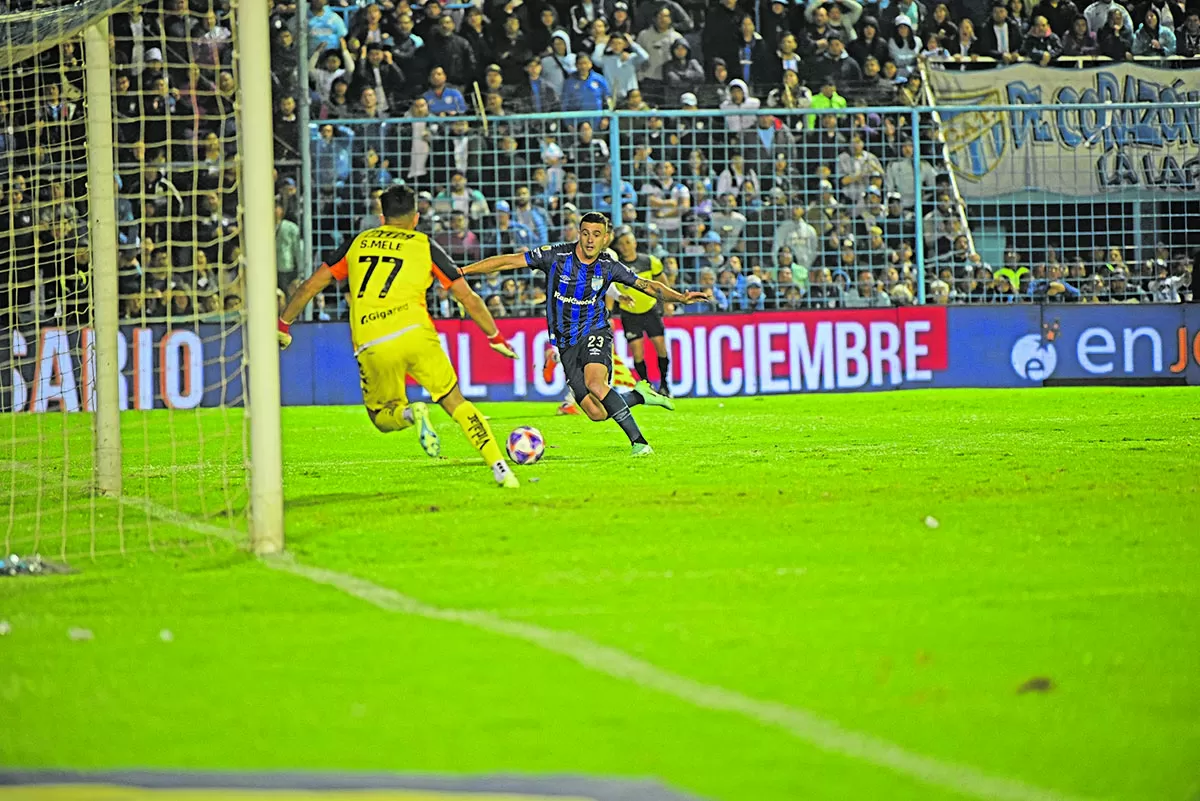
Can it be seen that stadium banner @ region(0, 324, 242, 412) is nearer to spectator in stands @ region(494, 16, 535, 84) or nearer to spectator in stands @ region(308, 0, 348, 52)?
spectator in stands @ region(308, 0, 348, 52)

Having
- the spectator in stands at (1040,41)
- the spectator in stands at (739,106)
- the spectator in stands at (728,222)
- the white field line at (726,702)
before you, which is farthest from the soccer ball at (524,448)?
the spectator in stands at (1040,41)

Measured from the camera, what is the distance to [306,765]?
389 centimetres

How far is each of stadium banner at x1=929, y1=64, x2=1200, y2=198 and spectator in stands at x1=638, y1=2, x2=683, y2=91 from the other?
146 inches

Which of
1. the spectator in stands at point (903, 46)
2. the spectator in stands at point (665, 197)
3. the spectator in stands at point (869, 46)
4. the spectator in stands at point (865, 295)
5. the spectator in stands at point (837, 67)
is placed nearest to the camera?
the spectator in stands at point (665, 197)

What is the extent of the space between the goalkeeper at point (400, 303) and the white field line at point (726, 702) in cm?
313

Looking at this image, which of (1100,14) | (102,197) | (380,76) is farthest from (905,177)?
(102,197)

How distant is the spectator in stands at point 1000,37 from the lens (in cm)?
2208

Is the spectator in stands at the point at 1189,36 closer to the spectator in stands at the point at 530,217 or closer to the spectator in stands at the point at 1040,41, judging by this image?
the spectator in stands at the point at 1040,41

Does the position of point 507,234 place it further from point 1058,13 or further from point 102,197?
point 102,197

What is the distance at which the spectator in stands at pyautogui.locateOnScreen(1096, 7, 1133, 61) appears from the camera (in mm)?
22141

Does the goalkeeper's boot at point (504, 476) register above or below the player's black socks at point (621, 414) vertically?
below

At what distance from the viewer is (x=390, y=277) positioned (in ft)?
31.9

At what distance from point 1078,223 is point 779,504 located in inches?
491

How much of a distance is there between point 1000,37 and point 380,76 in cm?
856
